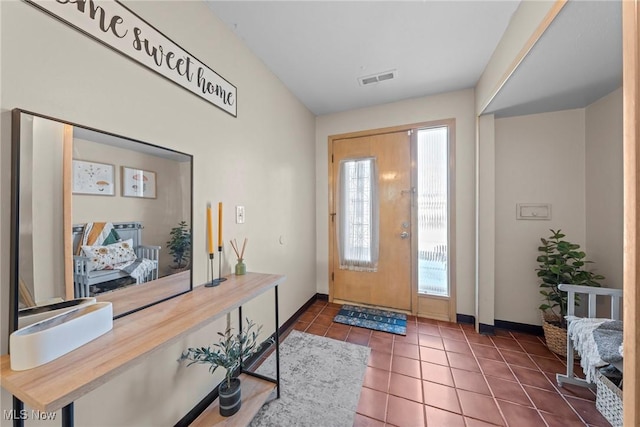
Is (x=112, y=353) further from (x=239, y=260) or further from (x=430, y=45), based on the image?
(x=430, y=45)

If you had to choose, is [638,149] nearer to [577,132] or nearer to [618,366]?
[618,366]

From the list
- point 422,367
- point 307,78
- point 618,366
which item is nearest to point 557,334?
point 618,366

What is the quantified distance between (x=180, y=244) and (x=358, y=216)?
82.5 inches

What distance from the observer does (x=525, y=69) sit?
1.55m

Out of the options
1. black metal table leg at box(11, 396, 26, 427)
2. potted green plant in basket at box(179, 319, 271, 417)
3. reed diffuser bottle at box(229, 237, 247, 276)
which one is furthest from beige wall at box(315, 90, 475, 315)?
black metal table leg at box(11, 396, 26, 427)

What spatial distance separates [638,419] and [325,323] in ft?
7.09

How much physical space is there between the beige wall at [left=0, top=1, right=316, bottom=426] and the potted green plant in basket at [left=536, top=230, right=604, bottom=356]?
94.9 inches

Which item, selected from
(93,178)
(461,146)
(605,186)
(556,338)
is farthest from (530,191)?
(93,178)

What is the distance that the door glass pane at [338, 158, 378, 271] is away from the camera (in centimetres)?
285

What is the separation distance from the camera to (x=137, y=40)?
108cm

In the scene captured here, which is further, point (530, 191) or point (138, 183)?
point (530, 191)

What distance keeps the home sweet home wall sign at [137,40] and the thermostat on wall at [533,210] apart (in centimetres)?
299

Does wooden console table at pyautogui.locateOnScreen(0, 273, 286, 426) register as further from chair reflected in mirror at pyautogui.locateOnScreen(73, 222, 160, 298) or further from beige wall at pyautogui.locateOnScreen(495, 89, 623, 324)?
beige wall at pyautogui.locateOnScreen(495, 89, 623, 324)

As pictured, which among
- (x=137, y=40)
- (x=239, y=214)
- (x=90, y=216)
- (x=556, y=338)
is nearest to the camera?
(x=90, y=216)
